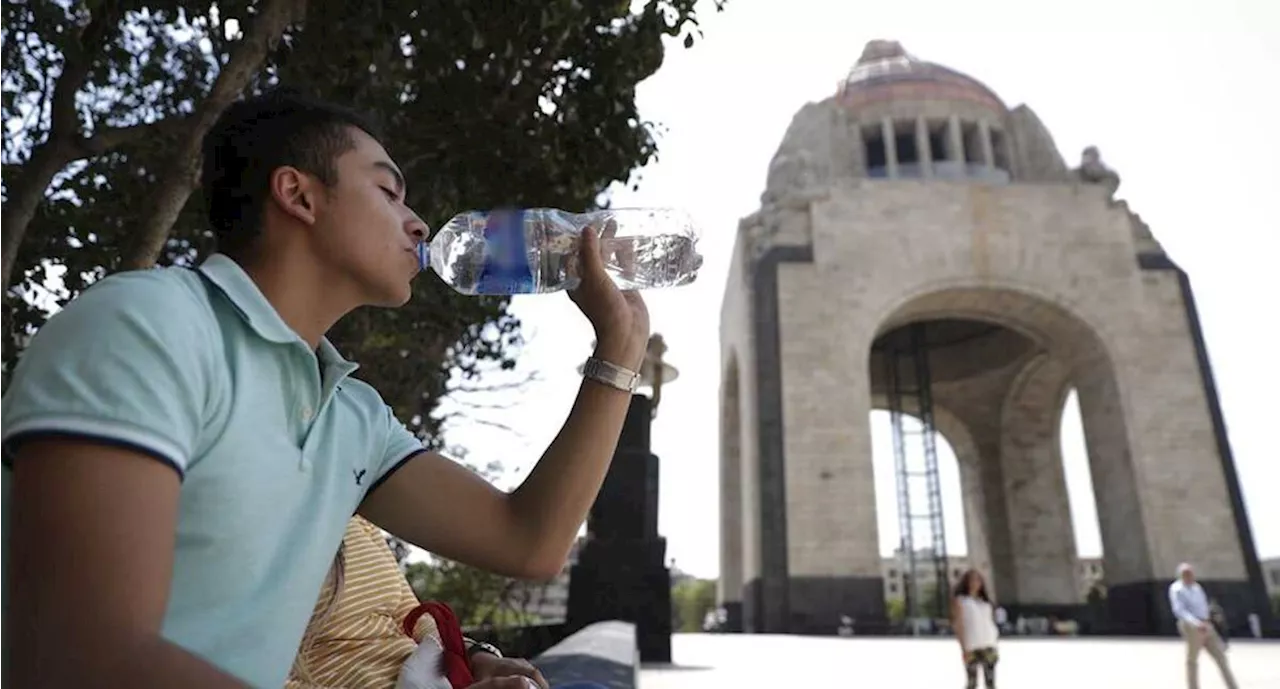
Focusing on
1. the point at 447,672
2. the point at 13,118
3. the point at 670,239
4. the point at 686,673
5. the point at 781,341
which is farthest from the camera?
the point at 781,341

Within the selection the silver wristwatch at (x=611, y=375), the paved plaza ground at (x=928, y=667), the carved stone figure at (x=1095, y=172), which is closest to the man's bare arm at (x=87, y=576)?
the silver wristwatch at (x=611, y=375)

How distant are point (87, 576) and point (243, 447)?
0.80ft

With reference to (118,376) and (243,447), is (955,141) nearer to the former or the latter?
(243,447)

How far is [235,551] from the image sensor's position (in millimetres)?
984

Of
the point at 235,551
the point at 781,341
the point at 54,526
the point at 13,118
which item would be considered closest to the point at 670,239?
the point at 235,551

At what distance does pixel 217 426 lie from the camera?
3.20 feet

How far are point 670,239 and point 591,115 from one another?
359 centimetres

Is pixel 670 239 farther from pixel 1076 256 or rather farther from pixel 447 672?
pixel 1076 256

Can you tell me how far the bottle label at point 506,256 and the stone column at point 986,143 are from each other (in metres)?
29.8

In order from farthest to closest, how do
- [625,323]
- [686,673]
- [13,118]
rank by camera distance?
[686,673]
[13,118]
[625,323]

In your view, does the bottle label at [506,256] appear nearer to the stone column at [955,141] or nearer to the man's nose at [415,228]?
the man's nose at [415,228]

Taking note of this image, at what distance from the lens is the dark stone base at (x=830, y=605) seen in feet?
63.3

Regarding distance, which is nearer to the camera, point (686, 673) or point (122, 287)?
point (122, 287)

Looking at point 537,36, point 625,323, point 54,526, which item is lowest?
point 54,526
